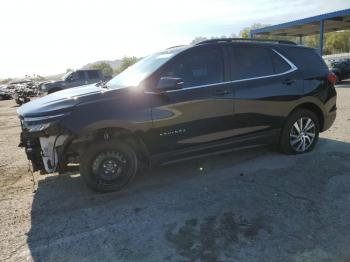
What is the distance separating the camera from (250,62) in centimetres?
518

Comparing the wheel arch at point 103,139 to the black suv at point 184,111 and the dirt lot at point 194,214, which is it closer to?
the black suv at point 184,111

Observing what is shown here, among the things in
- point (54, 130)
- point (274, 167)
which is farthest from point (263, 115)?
point (54, 130)

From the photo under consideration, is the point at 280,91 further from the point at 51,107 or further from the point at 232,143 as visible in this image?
the point at 51,107

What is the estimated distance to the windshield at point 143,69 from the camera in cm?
468

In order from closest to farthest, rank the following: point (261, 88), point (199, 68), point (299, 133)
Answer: point (199, 68) → point (261, 88) → point (299, 133)

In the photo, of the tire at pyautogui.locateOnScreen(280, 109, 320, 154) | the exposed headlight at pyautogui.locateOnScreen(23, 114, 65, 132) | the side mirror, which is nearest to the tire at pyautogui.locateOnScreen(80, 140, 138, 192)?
the exposed headlight at pyautogui.locateOnScreen(23, 114, 65, 132)

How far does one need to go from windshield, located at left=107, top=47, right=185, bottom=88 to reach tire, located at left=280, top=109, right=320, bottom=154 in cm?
221

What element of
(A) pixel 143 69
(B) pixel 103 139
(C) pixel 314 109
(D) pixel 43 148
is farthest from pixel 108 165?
(C) pixel 314 109

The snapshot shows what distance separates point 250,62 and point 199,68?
3.05ft

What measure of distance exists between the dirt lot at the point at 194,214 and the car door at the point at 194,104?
612 mm

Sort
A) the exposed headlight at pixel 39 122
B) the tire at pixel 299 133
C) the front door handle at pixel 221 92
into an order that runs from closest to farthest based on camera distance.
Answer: the exposed headlight at pixel 39 122 → the front door handle at pixel 221 92 → the tire at pixel 299 133

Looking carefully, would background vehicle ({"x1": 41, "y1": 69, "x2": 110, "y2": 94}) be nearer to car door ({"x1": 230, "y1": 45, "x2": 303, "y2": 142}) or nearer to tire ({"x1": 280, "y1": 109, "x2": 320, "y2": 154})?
car door ({"x1": 230, "y1": 45, "x2": 303, "y2": 142})

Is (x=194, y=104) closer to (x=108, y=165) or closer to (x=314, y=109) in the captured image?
(x=108, y=165)

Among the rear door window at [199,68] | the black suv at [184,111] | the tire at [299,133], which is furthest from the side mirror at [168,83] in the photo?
the tire at [299,133]
